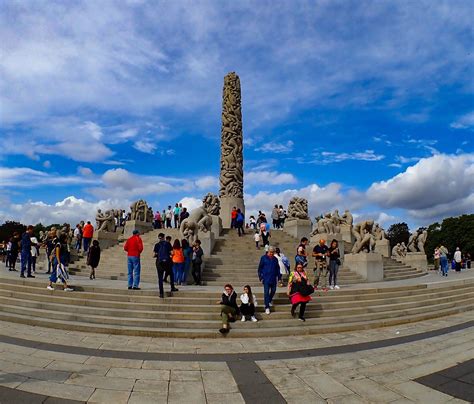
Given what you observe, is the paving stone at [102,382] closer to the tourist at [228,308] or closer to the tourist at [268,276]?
the tourist at [228,308]

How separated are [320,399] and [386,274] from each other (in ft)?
50.1

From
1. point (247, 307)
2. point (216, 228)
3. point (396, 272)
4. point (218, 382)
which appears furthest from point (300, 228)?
point (218, 382)

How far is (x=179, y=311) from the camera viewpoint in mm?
9281

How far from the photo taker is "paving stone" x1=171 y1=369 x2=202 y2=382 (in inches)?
219

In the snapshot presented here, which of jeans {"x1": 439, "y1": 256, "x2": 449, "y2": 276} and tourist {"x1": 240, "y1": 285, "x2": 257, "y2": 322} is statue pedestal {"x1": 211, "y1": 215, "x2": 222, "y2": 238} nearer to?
tourist {"x1": 240, "y1": 285, "x2": 257, "y2": 322}

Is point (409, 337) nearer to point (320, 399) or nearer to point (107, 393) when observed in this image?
point (320, 399)

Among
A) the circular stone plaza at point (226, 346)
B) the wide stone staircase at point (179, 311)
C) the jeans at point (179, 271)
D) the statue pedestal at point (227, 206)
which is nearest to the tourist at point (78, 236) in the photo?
the circular stone plaza at point (226, 346)

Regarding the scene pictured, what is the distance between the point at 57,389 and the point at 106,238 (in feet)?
55.8

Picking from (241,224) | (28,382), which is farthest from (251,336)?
(241,224)

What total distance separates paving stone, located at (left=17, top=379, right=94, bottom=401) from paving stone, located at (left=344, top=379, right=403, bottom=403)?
3.71 meters

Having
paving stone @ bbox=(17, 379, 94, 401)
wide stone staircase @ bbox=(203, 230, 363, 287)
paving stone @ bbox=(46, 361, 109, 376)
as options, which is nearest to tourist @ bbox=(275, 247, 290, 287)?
wide stone staircase @ bbox=(203, 230, 363, 287)

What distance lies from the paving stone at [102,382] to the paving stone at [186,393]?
1.99ft

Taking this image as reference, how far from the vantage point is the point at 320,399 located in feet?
16.2

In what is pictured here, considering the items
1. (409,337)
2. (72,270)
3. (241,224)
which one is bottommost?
(409,337)
